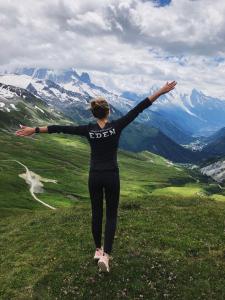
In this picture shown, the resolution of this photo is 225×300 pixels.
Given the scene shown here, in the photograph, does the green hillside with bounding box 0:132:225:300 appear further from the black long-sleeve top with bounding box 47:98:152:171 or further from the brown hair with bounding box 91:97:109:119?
the brown hair with bounding box 91:97:109:119

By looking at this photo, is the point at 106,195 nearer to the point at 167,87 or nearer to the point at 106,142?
the point at 106,142

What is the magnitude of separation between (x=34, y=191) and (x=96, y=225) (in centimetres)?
17297

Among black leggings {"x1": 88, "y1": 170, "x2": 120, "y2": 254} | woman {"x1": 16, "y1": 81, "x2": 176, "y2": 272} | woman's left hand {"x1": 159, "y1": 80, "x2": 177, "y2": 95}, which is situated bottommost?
black leggings {"x1": 88, "y1": 170, "x2": 120, "y2": 254}

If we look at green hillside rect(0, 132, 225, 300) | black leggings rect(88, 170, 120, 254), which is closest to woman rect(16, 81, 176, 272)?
black leggings rect(88, 170, 120, 254)

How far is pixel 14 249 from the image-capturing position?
88.7ft

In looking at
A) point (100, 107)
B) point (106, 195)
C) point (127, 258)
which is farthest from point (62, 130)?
point (127, 258)

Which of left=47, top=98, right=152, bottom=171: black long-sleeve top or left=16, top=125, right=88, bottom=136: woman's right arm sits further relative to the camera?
left=16, top=125, right=88, bottom=136: woman's right arm

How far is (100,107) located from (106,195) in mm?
3331

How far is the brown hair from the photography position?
55.7ft

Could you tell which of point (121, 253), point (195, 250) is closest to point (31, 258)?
point (121, 253)

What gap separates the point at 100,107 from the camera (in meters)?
17.1

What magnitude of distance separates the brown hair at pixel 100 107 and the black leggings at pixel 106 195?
2120 millimetres

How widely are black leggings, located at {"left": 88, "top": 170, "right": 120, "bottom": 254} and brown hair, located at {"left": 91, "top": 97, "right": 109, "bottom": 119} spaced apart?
2120 mm

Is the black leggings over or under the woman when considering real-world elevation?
under
